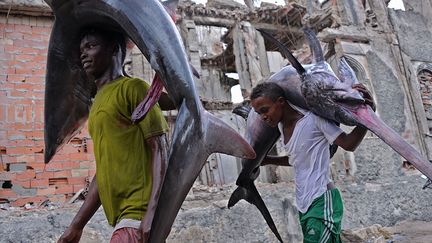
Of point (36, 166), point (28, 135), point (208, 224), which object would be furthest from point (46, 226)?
point (208, 224)

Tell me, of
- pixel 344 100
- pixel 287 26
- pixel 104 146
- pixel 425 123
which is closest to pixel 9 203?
pixel 104 146

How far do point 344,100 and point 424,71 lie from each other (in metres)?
12.2

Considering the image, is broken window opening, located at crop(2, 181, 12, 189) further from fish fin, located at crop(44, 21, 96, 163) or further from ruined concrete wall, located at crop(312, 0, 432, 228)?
ruined concrete wall, located at crop(312, 0, 432, 228)

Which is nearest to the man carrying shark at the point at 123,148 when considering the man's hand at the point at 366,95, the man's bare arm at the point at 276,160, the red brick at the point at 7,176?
the man's hand at the point at 366,95

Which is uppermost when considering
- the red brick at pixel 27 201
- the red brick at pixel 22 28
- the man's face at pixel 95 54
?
the red brick at pixel 22 28

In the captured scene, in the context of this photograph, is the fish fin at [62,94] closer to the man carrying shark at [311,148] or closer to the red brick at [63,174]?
the man carrying shark at [311,148]

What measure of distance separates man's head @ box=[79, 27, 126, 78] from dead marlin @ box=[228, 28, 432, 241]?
78 centimetres

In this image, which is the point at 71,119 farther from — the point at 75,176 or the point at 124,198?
the point at 75,176

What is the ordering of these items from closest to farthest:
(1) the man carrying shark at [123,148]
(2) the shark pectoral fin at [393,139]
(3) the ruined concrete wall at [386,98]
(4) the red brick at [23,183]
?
(1) the man carrying shark at [123,148], (2) the shark pectoral fin at [393,139], (4) the red brick at [23,183], (3) the ruined concrete wall at [386,98]

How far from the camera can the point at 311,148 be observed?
6.94 ft

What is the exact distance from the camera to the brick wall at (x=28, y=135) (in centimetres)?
559

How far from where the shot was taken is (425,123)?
1141 centimetres

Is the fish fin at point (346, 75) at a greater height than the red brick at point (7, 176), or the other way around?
the fish fin at point (346, 75)

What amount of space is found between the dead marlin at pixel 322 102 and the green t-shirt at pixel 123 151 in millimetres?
809
